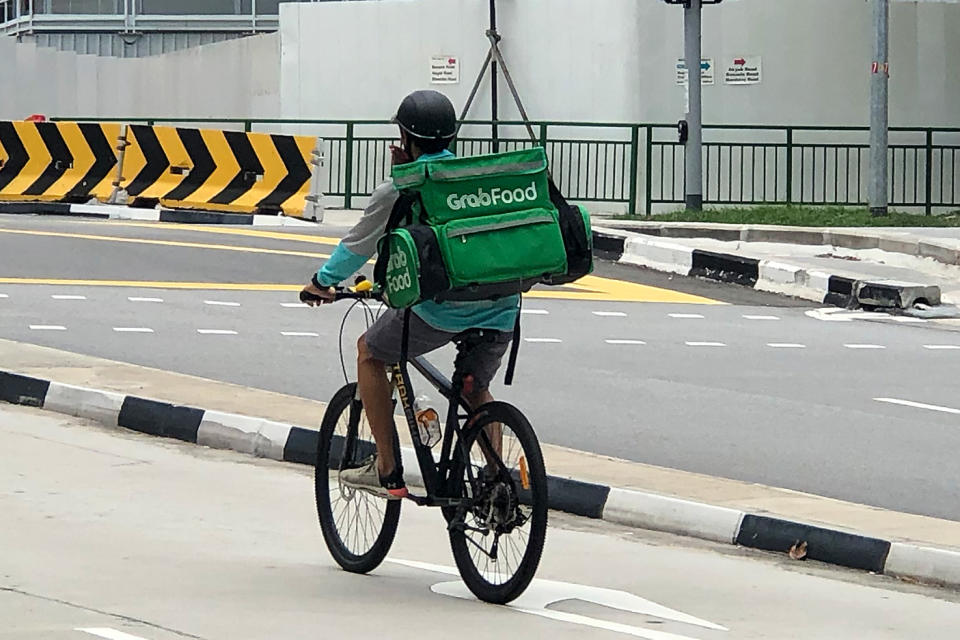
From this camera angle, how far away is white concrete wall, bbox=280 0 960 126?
1057 inches

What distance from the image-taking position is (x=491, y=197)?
680 centimetres

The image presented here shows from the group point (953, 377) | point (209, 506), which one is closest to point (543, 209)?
point (209, 506)

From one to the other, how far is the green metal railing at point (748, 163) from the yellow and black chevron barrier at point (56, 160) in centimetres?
308

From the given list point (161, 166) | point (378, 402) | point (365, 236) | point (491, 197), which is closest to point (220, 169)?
point (161, 166)

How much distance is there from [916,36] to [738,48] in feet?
8.18

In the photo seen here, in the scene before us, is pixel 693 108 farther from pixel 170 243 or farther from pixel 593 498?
pixel 593 498

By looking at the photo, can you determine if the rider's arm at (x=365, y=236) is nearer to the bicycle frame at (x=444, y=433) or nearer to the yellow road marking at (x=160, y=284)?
the bicycle frame at (x=444, y=433)

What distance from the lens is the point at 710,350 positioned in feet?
46.9

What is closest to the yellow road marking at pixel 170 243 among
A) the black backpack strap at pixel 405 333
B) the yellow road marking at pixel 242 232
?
the yellow road marking at pixel 242 232

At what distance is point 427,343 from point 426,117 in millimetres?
784

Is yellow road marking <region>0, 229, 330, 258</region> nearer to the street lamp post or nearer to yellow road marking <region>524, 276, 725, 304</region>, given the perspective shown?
yellow road marking <region>524, 276, 725, 304</region>

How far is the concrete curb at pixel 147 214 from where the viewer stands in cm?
2431

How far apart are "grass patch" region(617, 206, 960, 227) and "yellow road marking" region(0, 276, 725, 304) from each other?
209 inches

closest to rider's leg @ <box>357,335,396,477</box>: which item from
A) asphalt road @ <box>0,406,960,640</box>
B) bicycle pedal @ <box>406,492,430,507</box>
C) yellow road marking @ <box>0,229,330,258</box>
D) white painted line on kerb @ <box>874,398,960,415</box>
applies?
bicycle pedal @ <box>406,492,430,507</box>
